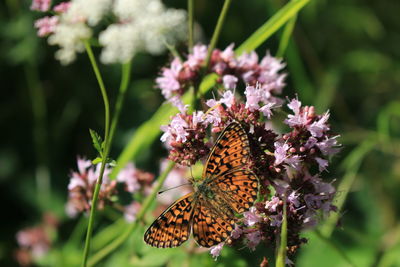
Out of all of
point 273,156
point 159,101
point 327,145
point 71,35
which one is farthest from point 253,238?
point 159,101

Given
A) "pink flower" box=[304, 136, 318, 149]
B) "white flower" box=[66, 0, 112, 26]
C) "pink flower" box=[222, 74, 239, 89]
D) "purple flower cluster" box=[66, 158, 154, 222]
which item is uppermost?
"white flower" box=[66, 0, 112, 26]

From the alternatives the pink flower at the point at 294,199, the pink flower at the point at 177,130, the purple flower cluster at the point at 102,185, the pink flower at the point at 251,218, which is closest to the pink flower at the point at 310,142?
the pink flower at the point at 294,199

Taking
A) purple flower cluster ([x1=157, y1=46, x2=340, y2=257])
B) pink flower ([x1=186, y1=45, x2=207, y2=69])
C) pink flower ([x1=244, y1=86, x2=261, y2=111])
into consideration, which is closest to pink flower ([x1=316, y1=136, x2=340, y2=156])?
purple flower cluster ([x1=157, y1=46, x2=340, y2=257])

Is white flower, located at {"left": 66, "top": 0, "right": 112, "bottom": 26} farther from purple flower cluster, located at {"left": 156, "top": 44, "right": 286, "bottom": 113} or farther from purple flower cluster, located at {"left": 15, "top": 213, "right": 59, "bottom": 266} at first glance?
purple flower cluster, located at {"left": 15, "top": 213, "right": 59, "bottom": 266}

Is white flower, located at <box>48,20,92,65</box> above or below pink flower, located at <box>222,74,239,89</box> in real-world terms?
above

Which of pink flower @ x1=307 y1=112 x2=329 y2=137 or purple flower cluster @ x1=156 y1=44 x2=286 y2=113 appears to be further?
purple flower cluster @ x1=156 y1=44 x2=286 y2=113

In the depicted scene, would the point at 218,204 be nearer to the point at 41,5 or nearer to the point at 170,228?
the point at 170,228

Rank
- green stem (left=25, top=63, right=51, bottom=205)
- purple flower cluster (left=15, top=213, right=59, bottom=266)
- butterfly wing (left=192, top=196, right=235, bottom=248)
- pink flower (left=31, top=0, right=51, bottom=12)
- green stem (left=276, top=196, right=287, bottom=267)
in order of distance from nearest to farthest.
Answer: green stem (left=276, top=196, right=287, bottom=267)
butterfly wing (left=192, top=196, right=235, bottom=248)
pink flower (left=31, top=0, right=51, bottom=12)
purple flower cluster (left=15, top=213, right=59, bottom=266)
green stem (left=25, top=63, right=51, bottom=205)

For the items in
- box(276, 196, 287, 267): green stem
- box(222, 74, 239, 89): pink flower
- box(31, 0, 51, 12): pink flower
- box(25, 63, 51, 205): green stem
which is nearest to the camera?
box(276, 196, 287, 267): green stem
